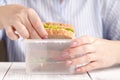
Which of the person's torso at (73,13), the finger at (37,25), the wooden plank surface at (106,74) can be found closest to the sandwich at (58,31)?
the finger at (37,25)

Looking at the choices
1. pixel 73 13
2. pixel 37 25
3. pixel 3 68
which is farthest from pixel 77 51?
pixel 73 13

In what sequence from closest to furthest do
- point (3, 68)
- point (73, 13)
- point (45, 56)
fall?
point (45, 56)
point (3, 68)
point (73, 13)

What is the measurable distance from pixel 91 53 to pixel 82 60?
0.16ft

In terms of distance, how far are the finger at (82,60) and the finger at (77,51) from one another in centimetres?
1

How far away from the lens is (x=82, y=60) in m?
0.80

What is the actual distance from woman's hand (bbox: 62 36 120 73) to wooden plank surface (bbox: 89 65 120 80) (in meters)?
0.02

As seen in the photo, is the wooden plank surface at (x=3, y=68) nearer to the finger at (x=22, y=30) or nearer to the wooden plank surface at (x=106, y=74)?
the finger at (x=22, y=30)

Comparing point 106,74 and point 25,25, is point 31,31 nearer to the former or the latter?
point 25,25

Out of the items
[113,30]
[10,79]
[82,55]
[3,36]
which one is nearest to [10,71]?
[10,79]

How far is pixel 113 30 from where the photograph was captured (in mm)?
1369

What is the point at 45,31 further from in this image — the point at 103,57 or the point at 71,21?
the point at 71,21

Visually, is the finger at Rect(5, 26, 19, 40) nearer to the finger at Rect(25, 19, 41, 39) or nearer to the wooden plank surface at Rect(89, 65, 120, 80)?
the finger at Rect(25, 19, 41, 39)

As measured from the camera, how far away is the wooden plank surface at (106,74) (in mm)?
778

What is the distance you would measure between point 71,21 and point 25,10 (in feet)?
1.64
